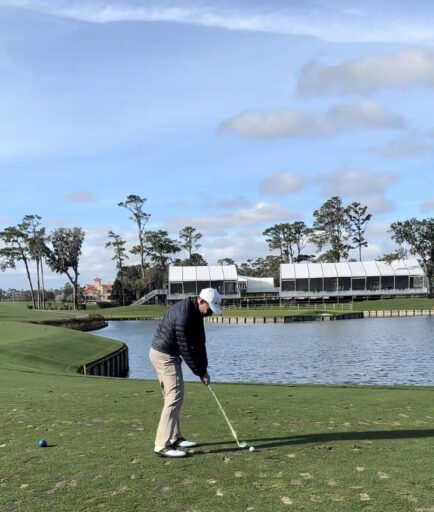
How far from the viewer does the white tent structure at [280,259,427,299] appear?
11475 centimetres

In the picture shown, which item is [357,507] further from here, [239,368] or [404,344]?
[404,344]

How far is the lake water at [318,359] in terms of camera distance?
1034 inches

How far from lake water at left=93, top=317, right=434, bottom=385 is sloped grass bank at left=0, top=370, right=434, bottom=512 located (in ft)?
45.7

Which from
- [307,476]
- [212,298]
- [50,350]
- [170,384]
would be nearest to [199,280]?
[50,350]

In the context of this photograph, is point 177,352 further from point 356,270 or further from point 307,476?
point 356,270

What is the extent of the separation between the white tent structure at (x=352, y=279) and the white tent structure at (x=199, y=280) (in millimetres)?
10940

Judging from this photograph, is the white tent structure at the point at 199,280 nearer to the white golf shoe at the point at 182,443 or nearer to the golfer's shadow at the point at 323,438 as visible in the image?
the golfer's shadow at the point at 323,438

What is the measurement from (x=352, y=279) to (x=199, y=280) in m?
31.5

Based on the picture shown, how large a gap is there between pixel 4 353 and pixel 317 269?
96964 millimetres

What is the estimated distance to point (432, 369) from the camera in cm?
2777

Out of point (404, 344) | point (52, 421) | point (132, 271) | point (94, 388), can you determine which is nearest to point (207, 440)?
point (52, 421)

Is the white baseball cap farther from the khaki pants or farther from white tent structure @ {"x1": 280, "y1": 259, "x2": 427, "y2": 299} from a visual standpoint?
white tent structure @ {"x1": 280, "y1": 259, "x2": 427, "y2": 299}

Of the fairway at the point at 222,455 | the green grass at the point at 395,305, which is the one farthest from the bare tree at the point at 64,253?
the fairway at the point at 222,455

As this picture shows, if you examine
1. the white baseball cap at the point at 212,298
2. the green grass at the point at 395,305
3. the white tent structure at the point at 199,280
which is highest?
the white tent structure at the point at 199,280
